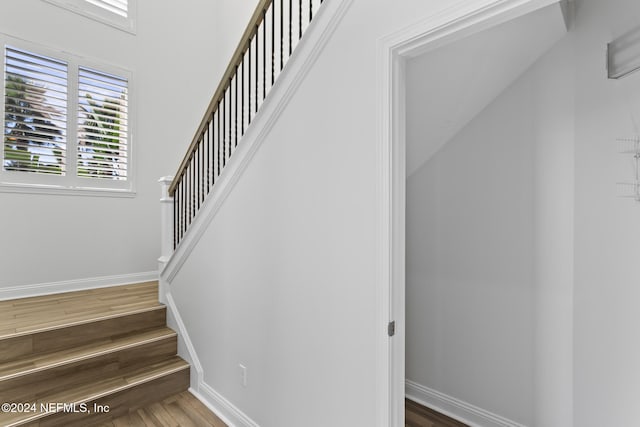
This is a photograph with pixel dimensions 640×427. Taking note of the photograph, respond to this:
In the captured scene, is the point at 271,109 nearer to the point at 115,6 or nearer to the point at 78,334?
the point at 78,334

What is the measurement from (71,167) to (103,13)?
1708mm

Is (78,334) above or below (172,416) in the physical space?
above

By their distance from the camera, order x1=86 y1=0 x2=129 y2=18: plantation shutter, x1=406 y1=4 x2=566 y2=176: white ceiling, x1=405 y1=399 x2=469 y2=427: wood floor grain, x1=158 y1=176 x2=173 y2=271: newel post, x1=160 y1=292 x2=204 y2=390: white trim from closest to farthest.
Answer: x1=406 y1=4 x2=566 y2=176: white ceiling, x1=405 y1=399 x2=469 y2=427: wood floor grain, x1=160 y1=292 x2=204 y2=390: white trim, x1=158 y1=176 x2=173 y2=271: newel post, x1=86 y1=0 x2=129 y2=18: plantation shutter

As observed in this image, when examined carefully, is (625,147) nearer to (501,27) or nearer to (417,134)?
(501,27)

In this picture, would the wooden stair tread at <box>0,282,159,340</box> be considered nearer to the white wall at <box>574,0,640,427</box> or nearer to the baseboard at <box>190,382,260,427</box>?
the baseboard at <box>190,382,260,427</box>

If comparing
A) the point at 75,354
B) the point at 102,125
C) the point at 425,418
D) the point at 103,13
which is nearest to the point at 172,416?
the point at 75,354

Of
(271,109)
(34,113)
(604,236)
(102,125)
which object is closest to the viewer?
(604,236)

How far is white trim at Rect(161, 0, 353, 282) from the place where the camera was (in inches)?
63.0

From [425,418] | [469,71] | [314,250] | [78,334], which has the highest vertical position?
[469,71]

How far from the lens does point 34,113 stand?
3.21 meters

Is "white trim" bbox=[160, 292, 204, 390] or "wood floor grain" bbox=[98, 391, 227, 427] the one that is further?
"white trim" bbox=[160, 292, 204, 390]

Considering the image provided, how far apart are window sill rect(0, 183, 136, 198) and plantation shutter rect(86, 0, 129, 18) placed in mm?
1959

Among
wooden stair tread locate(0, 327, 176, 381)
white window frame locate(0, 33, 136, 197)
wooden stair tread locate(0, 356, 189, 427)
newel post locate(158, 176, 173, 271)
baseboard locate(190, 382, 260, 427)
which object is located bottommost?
baseboard locate(190, 382, 260, 427)

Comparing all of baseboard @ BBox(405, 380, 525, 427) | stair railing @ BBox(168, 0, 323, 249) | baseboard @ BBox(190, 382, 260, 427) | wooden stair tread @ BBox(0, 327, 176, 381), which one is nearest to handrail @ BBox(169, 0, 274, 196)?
stair railing @ BBox(168, 0, 323, 249)
